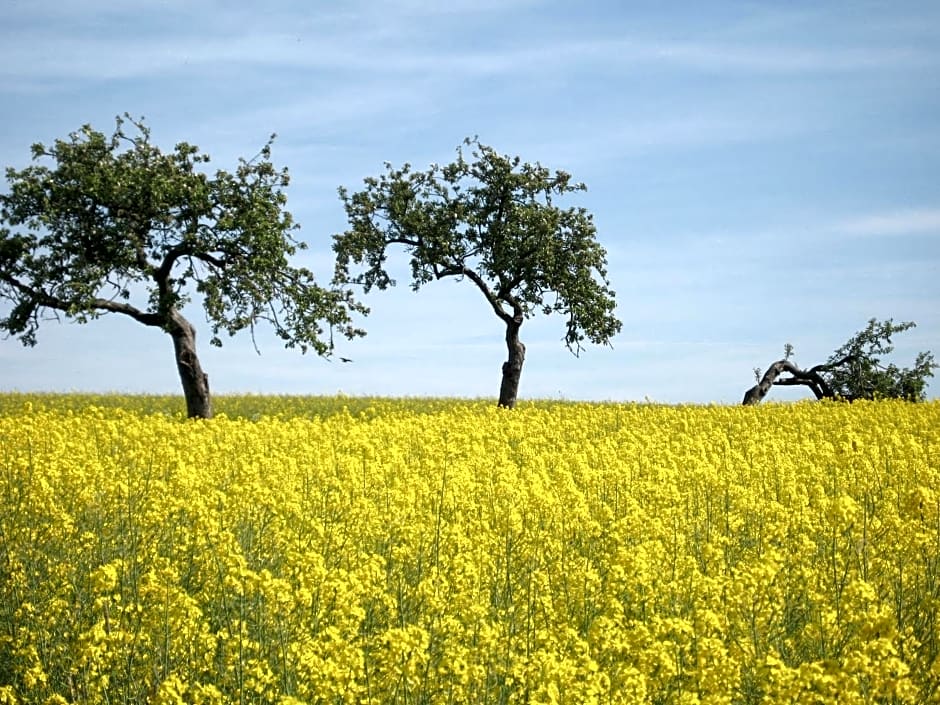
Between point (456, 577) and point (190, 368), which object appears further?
point (190, 368)

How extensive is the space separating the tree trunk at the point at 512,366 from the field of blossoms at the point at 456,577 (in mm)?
A: 17090

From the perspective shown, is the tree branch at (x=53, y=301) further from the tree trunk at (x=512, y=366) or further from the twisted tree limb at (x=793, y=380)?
the twisted tree limb at (x=793, y=380)

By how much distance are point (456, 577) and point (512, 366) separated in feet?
84.8

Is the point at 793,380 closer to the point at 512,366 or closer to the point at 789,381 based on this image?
the point at 789,381

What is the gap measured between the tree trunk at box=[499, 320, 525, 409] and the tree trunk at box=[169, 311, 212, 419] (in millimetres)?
10440

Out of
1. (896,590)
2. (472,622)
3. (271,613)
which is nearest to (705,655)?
(472,622)

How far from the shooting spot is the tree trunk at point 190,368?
2658 cm

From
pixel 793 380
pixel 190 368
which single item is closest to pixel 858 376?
pixel 793 380

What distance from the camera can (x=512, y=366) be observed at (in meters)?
33.5

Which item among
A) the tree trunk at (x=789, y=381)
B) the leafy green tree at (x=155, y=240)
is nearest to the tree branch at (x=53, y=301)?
the leafy green tree at (x=155, y=240)

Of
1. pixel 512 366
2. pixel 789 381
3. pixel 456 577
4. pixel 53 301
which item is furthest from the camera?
pixel 789 381

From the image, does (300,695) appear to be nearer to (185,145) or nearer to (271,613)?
(271,613)

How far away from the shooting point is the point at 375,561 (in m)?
7.69

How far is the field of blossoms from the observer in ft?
19.3
